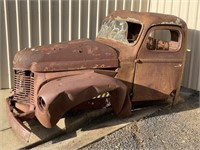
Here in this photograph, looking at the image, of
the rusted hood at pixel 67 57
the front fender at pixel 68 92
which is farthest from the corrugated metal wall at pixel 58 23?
the front fender at pixel 68 92

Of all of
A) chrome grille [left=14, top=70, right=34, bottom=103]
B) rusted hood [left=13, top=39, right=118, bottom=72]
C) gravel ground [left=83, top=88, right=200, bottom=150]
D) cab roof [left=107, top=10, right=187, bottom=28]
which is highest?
cab roof [left=107, top=10, right=187, bottom=28]

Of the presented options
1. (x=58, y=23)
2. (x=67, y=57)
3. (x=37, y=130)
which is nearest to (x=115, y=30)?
(x=67, y=57)

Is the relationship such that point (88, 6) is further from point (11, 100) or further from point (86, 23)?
point (11, 100)

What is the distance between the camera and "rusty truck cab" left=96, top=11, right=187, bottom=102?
5117mm

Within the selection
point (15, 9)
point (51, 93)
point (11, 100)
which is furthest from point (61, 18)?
point (51, 93)

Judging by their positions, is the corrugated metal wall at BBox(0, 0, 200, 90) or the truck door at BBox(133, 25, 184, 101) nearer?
the truck door at BBox(133, 25, 184, 101)

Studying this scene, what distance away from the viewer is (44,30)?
6207 millimetres

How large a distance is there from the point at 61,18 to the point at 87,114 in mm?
2112

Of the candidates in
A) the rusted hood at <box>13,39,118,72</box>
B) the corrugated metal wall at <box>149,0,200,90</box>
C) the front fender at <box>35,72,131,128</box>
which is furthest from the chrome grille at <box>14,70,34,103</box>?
the corrugated metal wall at <box>149,0,200,90</box>

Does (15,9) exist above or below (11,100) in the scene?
above

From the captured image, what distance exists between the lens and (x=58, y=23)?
627 centimetres

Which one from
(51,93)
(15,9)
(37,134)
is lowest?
(37,134)

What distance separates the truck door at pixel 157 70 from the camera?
5.16 meters

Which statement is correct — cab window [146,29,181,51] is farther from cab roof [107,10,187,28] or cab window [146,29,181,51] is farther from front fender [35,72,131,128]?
front fender [35,72,131,128]
